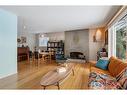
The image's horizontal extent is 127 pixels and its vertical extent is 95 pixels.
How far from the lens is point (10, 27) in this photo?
496cm

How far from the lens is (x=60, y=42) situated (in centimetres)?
1026

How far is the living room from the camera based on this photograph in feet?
15.5

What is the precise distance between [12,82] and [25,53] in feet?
18.2

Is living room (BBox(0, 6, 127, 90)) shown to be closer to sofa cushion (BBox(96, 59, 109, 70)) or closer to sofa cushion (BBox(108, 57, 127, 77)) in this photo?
sofa cushion (BBox(96, 59, 109, 70))

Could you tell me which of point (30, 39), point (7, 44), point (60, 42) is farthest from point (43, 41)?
point (7, 44)

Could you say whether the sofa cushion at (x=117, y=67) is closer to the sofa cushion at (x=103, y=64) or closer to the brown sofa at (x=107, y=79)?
the brown sofa at (x=107, y=79)

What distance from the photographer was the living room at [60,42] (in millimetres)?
4738

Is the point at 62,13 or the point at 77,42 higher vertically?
the point at 62,13

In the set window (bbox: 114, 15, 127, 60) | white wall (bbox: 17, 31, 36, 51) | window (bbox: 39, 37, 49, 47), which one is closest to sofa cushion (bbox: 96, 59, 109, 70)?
window (bbox: 114, 15, 127, 60)

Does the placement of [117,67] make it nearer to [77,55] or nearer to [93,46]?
[93,46]

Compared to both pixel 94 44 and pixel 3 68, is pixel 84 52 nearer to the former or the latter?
pixel 94 44

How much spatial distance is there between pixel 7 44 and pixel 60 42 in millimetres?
5707

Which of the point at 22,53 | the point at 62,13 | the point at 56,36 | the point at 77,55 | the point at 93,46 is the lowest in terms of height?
the point at 77,55
